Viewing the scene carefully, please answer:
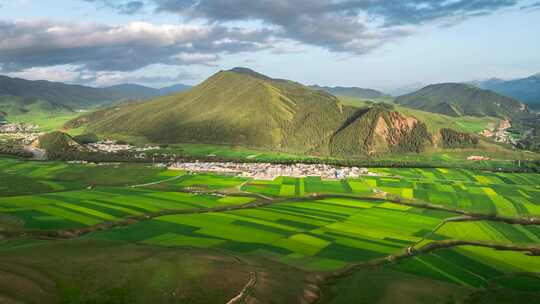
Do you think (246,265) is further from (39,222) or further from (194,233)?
(39,222)

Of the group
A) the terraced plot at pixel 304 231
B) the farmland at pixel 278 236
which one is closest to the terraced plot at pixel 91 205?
the farmland at pixel 278 236

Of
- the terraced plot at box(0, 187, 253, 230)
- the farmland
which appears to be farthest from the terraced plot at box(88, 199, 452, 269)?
the terraced plot at box(0, 187, 253, 230)

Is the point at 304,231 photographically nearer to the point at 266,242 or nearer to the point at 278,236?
the point at 278,236

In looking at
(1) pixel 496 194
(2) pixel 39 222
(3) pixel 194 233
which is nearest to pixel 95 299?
(3) pixel 194 233

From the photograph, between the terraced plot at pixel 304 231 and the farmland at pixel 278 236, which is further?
the terraced plot at pixel 304 231

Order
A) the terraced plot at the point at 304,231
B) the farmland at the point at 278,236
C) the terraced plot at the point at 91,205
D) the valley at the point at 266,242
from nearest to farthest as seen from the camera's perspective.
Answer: the valley at the point at 266,242 < the farmland at the point at 278,236 < the terraced plot at the point at 304,231 < the terraced plot at the point at 91,205

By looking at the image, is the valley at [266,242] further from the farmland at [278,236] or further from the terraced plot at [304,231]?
the terraced plot at [304,231]

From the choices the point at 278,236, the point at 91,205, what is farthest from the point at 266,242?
the point at 91,205

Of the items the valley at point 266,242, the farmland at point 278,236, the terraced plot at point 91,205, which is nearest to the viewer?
the valley at point 266,242
